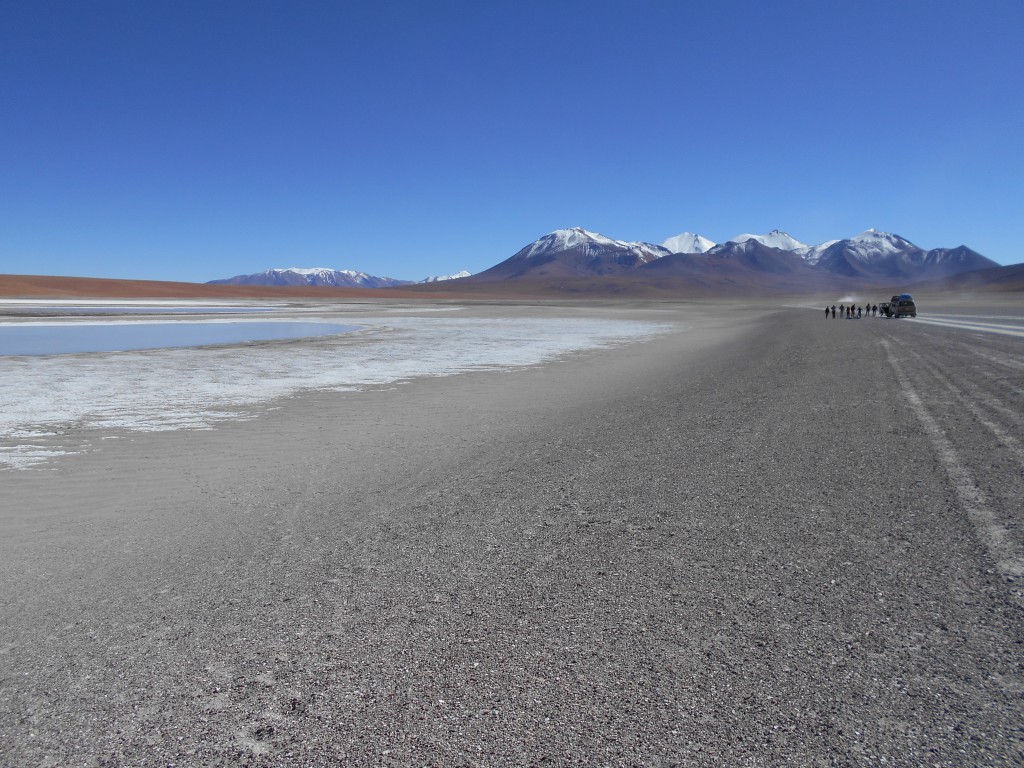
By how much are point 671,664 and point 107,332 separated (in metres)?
36.2

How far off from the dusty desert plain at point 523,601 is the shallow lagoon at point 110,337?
17290 millimetres

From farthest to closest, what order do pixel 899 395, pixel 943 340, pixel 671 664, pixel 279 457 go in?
pixel 943 340, pixel 899 395, pixel 279 457, pixel 671 664

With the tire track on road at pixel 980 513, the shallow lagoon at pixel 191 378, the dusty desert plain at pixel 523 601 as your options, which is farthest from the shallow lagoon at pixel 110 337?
the tire track on road at pixel 980 513

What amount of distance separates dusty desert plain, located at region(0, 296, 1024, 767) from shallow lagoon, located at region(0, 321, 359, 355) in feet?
56.7

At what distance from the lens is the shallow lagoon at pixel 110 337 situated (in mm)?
23594

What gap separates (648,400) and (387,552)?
335 inches

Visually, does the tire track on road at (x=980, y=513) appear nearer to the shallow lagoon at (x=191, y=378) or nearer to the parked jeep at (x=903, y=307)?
the shallow lagoon at (x=191, y=378)

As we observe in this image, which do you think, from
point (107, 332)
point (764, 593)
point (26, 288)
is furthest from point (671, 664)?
point (26, 288)

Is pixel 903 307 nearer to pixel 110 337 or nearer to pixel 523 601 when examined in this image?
pixel 110 337

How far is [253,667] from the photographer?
11.1 feet

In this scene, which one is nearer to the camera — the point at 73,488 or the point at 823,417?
the point at 73,488

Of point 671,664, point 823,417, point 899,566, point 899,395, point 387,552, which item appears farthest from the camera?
point 899,395

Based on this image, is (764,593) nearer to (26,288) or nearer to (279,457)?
(279,457)

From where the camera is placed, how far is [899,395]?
1188cm
